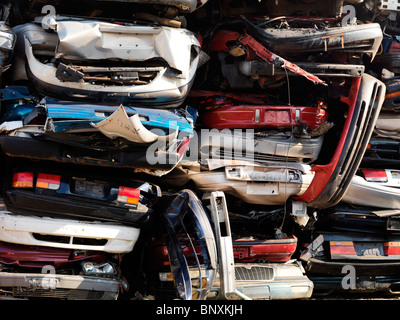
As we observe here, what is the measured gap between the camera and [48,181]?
16.0 ft

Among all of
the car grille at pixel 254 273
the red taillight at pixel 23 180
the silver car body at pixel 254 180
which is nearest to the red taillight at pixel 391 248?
the silver car body at pixel 254 180

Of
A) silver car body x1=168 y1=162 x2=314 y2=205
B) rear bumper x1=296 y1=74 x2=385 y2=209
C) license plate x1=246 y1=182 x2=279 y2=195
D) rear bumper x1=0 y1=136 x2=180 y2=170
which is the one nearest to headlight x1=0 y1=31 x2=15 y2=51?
rear bumper x1=0 y1=136 x2=180 y2=170

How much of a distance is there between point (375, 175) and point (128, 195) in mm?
2580

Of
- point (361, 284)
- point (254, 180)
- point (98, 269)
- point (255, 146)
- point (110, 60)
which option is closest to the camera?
point (98, 269)

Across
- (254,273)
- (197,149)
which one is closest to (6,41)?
(197,149)

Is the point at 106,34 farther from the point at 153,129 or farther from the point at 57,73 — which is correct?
the point at 153,129

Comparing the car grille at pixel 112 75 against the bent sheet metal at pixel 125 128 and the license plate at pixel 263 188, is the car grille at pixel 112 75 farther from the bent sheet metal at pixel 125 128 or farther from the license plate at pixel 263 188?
the license plate at pixel 263 188

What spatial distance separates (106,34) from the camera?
511cm

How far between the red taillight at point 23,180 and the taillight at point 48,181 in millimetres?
64

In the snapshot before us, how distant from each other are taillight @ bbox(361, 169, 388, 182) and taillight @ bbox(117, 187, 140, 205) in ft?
7.86

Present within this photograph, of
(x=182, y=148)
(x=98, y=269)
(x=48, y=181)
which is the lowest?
(x=98, y=269)

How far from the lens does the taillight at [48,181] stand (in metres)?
4.86

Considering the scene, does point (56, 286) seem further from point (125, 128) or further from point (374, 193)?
point (374, 193)

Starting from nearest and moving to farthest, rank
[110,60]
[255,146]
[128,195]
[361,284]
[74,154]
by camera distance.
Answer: [74,154] → [128,195] → [110,60] → [255,146] → [361,284]
